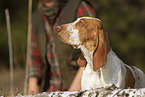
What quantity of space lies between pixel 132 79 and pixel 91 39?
1.09ft

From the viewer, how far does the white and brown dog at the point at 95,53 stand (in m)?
1.52

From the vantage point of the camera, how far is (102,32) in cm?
153

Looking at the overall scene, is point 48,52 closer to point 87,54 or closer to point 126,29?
point 87,54

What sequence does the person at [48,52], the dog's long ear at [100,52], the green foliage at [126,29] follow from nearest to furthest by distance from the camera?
the dog's long ear at [100,52]
the person at [48,52]
the green foliage at [126,29]

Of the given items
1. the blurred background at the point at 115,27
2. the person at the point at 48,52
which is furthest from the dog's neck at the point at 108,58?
the blurred background at the point at 115,27

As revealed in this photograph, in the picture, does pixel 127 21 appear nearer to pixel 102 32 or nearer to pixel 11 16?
pixel 11 16

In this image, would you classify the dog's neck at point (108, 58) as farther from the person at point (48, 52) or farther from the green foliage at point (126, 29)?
the green foliage at point (126, 29)

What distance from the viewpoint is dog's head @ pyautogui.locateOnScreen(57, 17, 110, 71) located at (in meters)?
1.51

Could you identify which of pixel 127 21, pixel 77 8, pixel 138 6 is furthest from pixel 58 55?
pixel 138 6

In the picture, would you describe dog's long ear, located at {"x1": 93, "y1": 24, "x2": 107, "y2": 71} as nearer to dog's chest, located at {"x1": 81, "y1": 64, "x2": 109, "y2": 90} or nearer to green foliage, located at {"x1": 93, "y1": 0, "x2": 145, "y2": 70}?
dog's chest, located at {"x1": 81, "y1": 64, "x2": 109, "y2": 90}

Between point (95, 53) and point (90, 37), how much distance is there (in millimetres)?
87

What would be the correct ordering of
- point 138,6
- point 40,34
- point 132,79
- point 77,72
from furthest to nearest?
point 138,6, point 40,34, point 77,72, point 132,79

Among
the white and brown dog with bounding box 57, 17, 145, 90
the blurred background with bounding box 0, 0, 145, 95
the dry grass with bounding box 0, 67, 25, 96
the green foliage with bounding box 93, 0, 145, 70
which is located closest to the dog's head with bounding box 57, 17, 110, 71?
the white and brown dog with bounding box 57, 17, 145, 90

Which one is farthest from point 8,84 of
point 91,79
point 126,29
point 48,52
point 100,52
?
point 126,29
